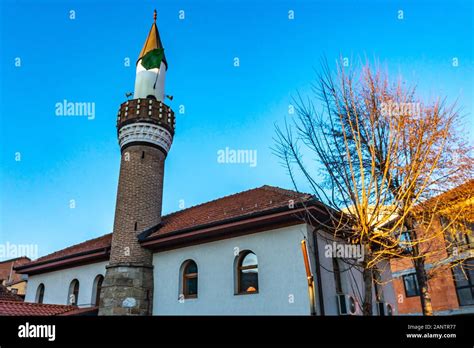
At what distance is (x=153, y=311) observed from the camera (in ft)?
38.9

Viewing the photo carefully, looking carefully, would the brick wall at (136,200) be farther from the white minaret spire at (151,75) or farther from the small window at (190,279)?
the white minaret spire at (151,75)

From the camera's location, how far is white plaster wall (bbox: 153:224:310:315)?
9.25 metres

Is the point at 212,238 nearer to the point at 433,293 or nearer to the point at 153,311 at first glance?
the point at 153,311

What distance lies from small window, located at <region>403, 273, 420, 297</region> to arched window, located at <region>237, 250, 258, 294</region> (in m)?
16.7

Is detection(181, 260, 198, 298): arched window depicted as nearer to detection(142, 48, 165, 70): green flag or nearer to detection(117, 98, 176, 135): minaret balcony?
detection(117, 98, 176, 135): minaret balcony

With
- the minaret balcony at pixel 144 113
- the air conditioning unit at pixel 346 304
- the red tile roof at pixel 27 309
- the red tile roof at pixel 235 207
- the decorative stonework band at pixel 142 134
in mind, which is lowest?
the air conditioning unit at pixel 346 304

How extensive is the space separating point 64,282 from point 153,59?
34.5 ft

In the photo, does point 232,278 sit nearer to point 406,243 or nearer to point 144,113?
point 406,243

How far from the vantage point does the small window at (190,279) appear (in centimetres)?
1123

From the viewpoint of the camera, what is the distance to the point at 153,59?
16.3 metres

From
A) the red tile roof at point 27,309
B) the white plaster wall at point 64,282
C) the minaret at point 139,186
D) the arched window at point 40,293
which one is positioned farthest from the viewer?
the arched window at point 40,293

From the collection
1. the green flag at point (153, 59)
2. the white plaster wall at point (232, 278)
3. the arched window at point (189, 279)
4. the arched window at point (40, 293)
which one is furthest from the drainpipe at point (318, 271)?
the arched window at point (40, 293)

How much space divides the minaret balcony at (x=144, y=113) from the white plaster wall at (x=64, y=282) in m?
5.77

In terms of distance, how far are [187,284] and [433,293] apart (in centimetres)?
1595
